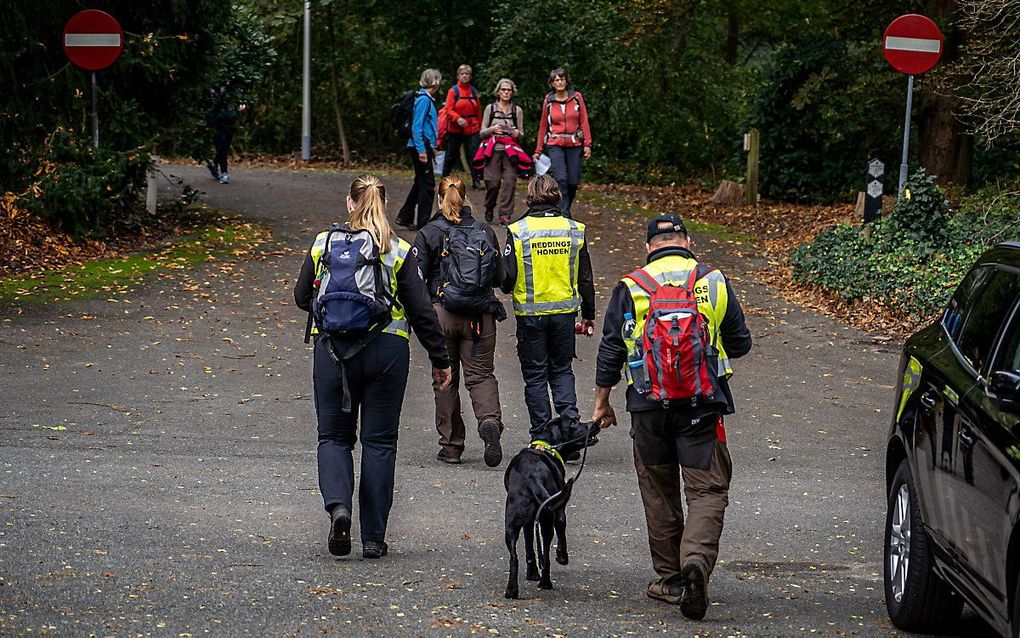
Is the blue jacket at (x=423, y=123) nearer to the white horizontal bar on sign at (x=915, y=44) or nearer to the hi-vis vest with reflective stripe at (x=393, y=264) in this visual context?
the white horizontal bar on sign at (x=915, y=44)

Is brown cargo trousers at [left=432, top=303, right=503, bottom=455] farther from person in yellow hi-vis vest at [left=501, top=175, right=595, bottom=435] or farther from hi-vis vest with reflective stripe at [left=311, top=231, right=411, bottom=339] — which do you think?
hi-vis vest with reflective stripe at [left=311, top=231, right=411, bottom=339]

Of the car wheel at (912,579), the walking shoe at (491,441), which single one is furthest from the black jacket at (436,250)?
the car wheel at (912,579)

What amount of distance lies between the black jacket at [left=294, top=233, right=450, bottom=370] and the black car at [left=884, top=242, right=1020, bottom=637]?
7.61 feet

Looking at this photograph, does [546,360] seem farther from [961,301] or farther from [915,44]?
[915,44]

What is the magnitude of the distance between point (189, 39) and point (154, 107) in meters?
1.10

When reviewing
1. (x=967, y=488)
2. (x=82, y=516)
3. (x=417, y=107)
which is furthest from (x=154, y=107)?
(x=967, y=488)

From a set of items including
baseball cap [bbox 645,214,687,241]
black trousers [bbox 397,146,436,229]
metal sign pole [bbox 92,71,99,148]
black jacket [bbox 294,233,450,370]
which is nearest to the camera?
baseball cap [bbox 645,214,687,241]

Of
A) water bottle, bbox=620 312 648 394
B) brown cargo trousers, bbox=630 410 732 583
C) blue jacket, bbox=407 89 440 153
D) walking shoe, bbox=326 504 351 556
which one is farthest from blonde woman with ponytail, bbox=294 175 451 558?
blue jacket, bbox=407 89 440 153

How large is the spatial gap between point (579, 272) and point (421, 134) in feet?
26.2

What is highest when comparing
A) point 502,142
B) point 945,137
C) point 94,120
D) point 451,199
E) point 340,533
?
point 945,137

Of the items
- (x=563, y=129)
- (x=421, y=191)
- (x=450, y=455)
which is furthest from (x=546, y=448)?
(x=421, y=191)

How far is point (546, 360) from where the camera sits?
978cm

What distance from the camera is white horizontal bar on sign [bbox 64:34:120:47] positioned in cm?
1669

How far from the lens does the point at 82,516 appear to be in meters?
7.54
